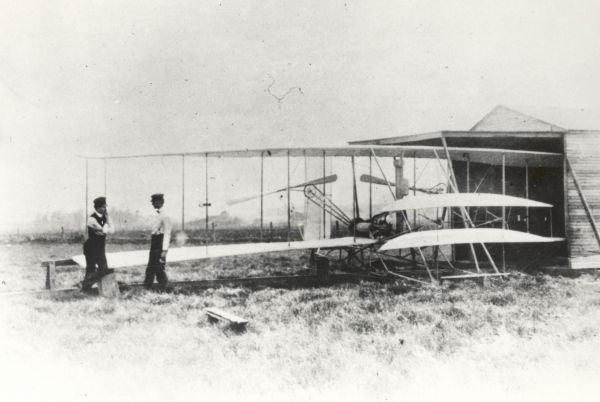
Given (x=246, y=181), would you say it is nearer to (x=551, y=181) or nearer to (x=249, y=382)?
(x=249, y=382)

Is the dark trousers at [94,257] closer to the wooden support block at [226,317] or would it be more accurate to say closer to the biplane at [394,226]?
the biplane at [394,226]

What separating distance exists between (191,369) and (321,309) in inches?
103

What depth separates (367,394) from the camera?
4.54 meters

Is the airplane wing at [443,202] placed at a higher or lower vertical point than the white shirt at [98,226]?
higher

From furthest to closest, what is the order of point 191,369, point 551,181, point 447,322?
point 551,181
point 447,322
point 191,369

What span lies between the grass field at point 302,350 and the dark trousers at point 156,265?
2.31ft

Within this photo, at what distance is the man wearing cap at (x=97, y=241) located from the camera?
291 inches

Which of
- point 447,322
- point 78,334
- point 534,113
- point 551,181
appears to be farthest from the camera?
point 534,113

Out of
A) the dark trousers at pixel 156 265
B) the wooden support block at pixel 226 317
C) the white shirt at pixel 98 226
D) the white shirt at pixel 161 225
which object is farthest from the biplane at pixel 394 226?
the wooden support block at pixel 226 317

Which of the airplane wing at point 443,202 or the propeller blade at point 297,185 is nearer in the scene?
the airplane wing at point 443,202

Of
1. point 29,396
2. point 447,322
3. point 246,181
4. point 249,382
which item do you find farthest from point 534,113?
point 29,396

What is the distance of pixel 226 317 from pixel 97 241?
2.74 metres

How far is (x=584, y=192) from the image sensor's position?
11258mm

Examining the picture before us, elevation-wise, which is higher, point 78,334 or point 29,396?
point 78,334
